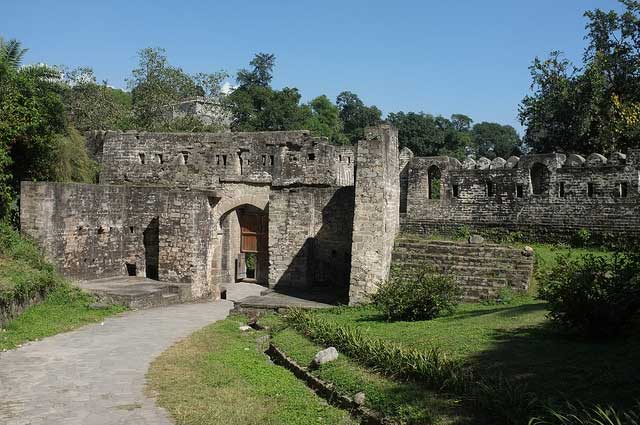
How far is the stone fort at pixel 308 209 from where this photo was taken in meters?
16.1

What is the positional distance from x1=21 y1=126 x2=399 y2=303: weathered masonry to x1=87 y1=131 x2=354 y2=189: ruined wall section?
38 millimetres

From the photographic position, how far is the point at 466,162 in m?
19.8

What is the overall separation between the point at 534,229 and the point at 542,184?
1.37 metres

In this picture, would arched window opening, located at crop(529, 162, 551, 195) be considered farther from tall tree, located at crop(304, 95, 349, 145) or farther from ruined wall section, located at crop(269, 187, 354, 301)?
tall tree, located at crop(304, 95, 349, 145)

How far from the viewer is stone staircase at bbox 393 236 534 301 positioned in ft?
49.0

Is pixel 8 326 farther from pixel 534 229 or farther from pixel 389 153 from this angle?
pixel 534 229

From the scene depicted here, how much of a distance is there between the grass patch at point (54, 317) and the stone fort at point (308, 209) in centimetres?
191

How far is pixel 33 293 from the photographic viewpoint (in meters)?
14.4

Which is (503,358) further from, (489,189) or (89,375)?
(489,189)

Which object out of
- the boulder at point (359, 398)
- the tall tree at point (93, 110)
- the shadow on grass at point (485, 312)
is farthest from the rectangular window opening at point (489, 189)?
the tall tree at point (93, 110)

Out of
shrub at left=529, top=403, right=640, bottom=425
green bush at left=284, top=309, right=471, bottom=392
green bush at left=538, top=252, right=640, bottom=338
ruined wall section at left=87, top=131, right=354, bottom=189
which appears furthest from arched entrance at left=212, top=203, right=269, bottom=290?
shrub at left=529, top=403, right=640, bottom=425

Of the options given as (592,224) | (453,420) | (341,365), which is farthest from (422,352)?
(592,224)

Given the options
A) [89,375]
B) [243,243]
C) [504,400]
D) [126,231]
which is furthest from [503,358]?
[243,243]

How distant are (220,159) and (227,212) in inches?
80.0
